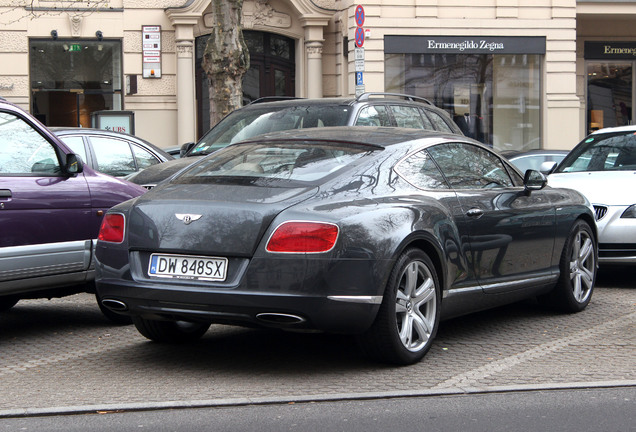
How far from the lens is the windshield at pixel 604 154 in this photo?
10.9 meters

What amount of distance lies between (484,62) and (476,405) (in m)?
21.6

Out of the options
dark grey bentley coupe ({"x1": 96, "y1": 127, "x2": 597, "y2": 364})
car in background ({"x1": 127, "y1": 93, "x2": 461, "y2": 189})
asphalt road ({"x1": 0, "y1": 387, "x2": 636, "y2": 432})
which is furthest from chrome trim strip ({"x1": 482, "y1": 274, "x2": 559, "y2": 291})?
car in background ({"x1": 127, "y1": 93, "x2": 461, "y2": 189})

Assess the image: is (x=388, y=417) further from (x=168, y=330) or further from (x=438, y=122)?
(x=438, y=122)

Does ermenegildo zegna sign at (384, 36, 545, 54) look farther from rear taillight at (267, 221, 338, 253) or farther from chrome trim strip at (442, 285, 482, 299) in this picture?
rear taillight at (267, 221, 338, 253)

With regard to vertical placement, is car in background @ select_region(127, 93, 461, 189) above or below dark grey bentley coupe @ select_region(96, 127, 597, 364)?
above

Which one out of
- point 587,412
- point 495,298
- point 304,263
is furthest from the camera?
point 495,298

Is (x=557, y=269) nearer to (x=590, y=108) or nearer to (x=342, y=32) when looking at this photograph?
(x=342, y=32)

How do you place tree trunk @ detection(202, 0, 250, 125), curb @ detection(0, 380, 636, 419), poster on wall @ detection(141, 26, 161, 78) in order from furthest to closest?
1. poster on wall @ detection(141, 26, 161, 78)
2. tree trunk @ detection(202, 0, 250, 125)
3. curb @ detection(0, 380, 636, 419)

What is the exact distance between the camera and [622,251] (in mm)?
9641

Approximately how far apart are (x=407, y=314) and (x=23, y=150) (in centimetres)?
307

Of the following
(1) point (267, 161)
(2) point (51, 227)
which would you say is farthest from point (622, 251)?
(2) point (51, 227)

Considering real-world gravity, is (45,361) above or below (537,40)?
below

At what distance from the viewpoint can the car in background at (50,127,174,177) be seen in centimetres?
1130

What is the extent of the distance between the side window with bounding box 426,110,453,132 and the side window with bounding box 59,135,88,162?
12.6 feet
